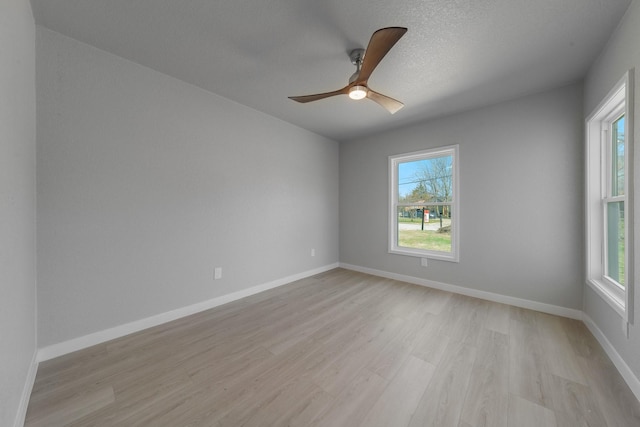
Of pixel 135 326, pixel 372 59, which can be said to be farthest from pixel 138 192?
pixel 372 59

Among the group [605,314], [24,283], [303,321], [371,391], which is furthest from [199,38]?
[605,314]

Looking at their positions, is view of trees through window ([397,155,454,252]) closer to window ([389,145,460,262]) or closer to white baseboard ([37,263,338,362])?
window ([389,145,460,262])

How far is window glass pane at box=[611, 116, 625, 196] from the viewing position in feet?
6.40

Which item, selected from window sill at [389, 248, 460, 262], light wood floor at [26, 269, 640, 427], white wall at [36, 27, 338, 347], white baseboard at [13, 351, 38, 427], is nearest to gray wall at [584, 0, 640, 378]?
light wood floor at [26, 269, 640, 427]

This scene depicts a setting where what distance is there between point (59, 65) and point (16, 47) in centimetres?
67

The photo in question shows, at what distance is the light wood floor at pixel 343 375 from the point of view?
1327 millimetres

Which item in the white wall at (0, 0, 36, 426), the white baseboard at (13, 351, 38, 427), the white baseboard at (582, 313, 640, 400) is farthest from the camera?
the white baseboard at (582, 313, 640, 400)

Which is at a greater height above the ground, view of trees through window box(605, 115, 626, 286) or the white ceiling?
the white ceiling

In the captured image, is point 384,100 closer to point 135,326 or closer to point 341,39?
point 341,39

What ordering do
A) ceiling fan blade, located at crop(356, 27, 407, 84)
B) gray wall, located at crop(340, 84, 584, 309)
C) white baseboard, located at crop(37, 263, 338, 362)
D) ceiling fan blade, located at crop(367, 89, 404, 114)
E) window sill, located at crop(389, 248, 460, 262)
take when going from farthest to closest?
window sill, located at crop(389, 248, 460, 262), gray wall, located at crop(340, 84, 584, 309), ceiling fan blade, located at crop(367, 89, 404, 114), white baseboard, located at crop(37, 263, 338, 362), ceiling fan blade, located at crop(356, 27, 407, 84)

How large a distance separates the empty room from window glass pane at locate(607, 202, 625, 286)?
3cm

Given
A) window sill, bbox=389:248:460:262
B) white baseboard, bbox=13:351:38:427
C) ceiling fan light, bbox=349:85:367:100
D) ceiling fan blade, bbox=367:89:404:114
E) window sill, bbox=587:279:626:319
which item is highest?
ceiling fan blade, bbox=367:89:404:114

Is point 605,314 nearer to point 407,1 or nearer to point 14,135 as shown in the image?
point 407,1

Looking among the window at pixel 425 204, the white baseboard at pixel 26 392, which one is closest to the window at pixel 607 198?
the window at pixel 425 204
